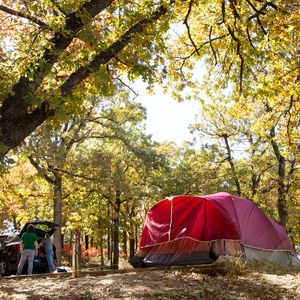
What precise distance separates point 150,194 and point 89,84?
1689cm

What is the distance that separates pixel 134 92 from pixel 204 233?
4.21m

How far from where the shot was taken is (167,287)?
268 inches

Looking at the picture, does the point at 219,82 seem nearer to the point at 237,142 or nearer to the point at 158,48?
the point at 158,48

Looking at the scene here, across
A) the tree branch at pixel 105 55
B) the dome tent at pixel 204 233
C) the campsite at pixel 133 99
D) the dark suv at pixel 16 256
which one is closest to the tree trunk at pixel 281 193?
the campsite at pixel 133 99

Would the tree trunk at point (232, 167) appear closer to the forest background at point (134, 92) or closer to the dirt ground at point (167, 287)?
the forest background at point (134, 92)

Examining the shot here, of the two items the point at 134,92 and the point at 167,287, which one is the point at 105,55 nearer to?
the point at 134,92

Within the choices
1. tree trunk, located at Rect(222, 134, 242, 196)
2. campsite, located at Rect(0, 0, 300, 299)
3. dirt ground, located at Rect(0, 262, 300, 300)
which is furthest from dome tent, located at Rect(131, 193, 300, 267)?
tree trunk, located at Rect(222, 134, 242, 196)

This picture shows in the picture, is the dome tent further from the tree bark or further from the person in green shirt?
the tree bark

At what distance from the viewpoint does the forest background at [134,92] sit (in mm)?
7348

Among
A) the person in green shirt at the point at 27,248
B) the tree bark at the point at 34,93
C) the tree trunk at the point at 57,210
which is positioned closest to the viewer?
the tree bark at the point at 34,93

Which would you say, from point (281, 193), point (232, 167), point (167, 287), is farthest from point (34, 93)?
point (232, 167)

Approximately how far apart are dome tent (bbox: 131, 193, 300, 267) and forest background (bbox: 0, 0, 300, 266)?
9.75ft

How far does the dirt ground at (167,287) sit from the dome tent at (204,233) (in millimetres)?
2404

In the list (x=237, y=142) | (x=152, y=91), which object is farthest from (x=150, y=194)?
(x=152, y=91)
